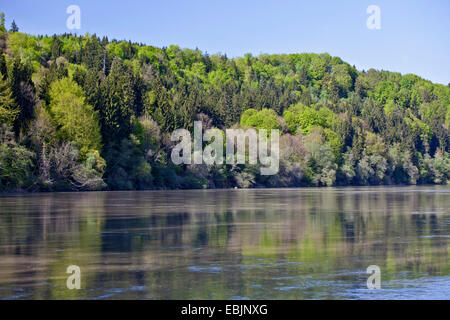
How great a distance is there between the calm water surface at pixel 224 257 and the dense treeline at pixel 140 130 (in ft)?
144

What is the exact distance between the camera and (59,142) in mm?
81938

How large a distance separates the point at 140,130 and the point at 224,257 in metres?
83.5

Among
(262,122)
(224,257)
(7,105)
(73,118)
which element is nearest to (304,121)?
(262,122)

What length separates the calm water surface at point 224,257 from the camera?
1448 centimetres

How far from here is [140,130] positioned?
10181 cm

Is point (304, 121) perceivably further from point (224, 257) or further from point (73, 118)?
point (224, 257)

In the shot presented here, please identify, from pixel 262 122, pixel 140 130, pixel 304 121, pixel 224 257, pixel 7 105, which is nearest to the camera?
pixel 224 257

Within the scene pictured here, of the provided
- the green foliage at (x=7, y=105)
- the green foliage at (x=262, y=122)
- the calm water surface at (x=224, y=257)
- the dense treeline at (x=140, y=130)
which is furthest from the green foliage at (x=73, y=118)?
the green foliage at (x=262, y=122)

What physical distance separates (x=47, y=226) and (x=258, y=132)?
10614 centimetres

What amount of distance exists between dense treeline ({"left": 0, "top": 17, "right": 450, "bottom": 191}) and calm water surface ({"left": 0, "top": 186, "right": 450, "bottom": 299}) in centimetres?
4383

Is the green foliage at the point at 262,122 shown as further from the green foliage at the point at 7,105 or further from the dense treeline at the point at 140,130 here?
the green foliage at the point at 7,105

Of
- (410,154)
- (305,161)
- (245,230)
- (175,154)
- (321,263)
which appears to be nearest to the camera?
(321,263)
